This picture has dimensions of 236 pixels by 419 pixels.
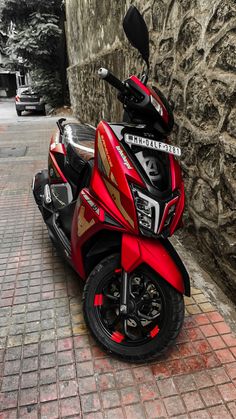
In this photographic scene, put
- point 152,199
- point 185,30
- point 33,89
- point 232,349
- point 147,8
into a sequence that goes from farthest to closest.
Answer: point 33,89 → point 147,8 → point 185,30 → point 232,349 → point 152,199

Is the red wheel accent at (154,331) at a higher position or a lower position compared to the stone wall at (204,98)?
lower

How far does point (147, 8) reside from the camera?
382 cm

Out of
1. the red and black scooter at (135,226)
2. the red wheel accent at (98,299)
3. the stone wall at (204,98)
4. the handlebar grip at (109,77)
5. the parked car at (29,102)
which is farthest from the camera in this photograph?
the parked car at (29,102)

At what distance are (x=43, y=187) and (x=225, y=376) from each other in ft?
7.72

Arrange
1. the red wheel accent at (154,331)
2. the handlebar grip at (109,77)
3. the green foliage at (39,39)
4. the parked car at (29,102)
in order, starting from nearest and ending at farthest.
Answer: the handlebar grip at (109,77), the red wheel accent at (154,331), the green foliage at (39,39), the parked car at (29,102)

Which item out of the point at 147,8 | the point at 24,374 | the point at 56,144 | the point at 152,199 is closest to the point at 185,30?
the point at 147,8

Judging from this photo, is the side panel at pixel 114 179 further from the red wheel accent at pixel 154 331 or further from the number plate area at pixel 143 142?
the red wheel accent at pixel 154 331

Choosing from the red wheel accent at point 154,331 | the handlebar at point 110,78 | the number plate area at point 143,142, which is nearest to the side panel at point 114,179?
the number plate area at point 143,142

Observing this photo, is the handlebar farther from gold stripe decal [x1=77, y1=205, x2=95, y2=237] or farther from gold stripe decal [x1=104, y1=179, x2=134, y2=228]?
gold stripe decal [x1=77, y1=205, x2=95, y2=237]

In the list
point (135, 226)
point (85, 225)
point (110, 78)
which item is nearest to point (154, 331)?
point (135, 226)

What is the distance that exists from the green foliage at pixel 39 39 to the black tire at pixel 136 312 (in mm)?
17290

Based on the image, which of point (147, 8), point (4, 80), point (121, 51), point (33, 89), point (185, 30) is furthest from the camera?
point (4, 80)

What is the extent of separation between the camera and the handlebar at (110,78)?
1743 mm

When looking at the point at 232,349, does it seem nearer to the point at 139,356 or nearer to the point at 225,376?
the point at 225,376
